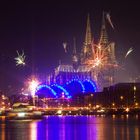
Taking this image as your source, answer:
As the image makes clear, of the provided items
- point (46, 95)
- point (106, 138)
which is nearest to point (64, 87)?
point (46, 95)

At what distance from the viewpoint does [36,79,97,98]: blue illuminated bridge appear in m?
184

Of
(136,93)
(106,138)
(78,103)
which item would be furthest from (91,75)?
(106,138)

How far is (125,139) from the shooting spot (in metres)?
45.3

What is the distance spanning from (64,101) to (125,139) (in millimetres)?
134315

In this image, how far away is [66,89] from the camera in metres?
186

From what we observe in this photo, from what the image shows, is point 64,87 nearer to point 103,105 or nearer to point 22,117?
point 103,105

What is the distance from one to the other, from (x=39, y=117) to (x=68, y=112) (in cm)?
4094

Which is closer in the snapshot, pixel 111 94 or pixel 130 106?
pixel 130 106

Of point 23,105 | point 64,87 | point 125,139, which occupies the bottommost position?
point 125,139

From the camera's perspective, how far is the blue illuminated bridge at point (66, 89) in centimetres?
18412

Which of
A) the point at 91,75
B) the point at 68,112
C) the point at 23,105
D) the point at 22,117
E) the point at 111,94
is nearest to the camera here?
the point at 22,117

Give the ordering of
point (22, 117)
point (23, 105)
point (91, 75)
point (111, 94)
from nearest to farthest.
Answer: point (22, 117) → point (23, 105) → point (111, 94) → point (91, 75)

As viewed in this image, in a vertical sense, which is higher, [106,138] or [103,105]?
[103,105]

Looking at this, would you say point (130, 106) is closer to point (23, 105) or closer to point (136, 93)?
point (136, 93)
